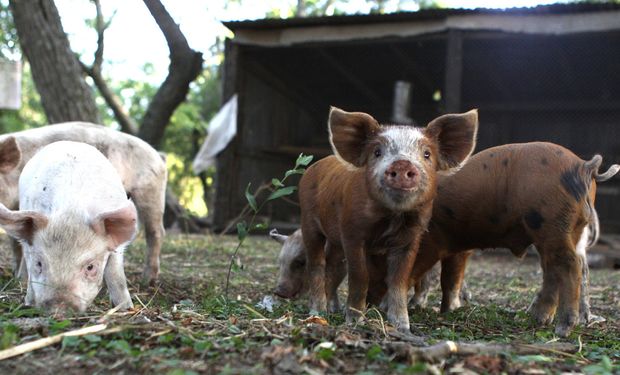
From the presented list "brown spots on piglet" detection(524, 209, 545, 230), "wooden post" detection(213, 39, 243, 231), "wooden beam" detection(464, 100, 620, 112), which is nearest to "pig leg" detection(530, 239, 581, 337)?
"brown spots on piglet" detection(524, 209, 545, 230)

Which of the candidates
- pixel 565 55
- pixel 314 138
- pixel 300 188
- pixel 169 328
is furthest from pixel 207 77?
pixel 169 328

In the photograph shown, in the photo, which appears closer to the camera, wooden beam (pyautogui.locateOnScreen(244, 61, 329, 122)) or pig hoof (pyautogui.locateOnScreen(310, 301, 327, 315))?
pig hoof (pyautogui.locateOnScreen(310, 301, 327, 315))

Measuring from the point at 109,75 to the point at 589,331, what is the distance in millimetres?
27667

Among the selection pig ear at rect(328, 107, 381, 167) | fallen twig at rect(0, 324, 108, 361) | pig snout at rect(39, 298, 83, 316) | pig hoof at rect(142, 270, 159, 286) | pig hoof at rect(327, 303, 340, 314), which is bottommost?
pig hoof at rect(327, 303, 340, 314)

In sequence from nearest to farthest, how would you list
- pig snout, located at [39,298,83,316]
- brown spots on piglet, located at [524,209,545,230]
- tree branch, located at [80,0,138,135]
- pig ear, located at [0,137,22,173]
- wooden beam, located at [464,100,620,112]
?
pig snout, located at [39,298,83,316]
brown spots on piglet, located at [524,209,545,230]
pig ear, located at [0,137,22,173]
tree branch, located at [80,0,138,135]
wooden beam, located at [464,100,620,112]

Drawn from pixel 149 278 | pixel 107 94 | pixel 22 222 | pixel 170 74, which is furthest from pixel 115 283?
pixel 107 94

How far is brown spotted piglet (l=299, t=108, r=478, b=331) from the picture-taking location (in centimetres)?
360

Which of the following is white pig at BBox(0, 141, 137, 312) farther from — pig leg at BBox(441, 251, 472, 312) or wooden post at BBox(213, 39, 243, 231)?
wooden post at BBox(213, 39, 243, 231)

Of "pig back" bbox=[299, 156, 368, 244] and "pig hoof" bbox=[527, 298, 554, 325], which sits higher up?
"pig back" bbox=[299, 156, 368, 244]

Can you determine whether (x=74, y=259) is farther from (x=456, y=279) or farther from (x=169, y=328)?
(x=456, y=279)

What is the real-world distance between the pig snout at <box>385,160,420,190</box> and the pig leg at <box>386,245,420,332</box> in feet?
1.72

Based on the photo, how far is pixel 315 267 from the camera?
4.60 meters

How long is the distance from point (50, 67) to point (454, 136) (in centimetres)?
661

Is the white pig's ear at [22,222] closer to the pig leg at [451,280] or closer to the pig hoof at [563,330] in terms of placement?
the pig leg at [451,280]
